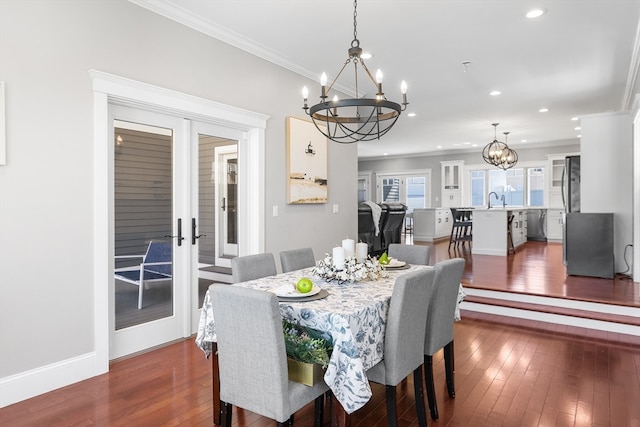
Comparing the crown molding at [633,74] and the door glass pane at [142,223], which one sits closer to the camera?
the door glass pane at [142,223]

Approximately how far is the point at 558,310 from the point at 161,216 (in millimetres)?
4125

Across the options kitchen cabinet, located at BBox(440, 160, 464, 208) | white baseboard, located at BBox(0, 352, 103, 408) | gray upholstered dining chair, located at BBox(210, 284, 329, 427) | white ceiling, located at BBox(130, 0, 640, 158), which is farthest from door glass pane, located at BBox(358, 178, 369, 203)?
gray upholstered dining chair, located at BBox(210, 284, 329, 427)

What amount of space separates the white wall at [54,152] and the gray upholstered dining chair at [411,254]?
235cm

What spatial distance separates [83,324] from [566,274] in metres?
5.89

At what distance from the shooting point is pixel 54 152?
273 cm

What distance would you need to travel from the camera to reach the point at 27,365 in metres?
2.63

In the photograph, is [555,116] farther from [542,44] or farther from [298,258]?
[298,258]

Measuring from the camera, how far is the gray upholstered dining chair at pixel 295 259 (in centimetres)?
317

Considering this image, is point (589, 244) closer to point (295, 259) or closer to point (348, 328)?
Answer: point (295, 259)

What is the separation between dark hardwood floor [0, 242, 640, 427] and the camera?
2.38 meters

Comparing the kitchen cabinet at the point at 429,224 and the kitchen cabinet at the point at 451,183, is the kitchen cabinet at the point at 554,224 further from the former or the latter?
the kitchen cabinet at the point at 429,224

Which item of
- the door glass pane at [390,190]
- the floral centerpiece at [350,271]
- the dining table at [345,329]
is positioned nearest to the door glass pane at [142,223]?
the dining table at [345,329]

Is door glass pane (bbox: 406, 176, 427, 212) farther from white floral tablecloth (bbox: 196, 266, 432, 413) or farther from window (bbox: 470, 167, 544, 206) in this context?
white floral tablecloth (bbox: 196, 266, 432, 413)

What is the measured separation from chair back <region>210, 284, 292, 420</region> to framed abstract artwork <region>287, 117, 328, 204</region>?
2852mm
